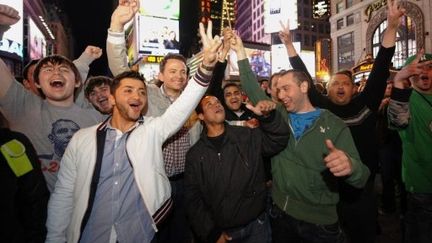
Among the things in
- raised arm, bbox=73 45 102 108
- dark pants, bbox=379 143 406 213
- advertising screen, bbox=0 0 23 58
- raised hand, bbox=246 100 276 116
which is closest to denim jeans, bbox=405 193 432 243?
raised hand, bbox=246 100 276 116

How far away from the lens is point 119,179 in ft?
9.25

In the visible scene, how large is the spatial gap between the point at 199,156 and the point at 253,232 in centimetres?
104

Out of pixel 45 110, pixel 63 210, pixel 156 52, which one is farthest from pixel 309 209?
pixel 156 52

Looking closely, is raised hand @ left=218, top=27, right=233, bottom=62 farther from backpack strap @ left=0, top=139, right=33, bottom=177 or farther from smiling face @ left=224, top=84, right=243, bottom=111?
backpack strap @ left=0, top=139, right=33, bottom=177

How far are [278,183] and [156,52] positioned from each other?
2228cm

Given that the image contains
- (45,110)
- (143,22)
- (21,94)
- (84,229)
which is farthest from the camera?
(143,22)

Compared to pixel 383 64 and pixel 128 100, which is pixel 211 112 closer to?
pixel 128 100

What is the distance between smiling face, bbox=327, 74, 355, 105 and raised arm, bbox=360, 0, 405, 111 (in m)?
0.35

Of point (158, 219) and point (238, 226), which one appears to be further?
point (238, 226)

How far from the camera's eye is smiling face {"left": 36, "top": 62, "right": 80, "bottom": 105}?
340 cm

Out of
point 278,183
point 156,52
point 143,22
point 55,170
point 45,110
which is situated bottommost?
point 278,183

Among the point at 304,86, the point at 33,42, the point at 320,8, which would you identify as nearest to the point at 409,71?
the point at 304,86

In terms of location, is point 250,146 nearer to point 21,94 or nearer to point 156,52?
point 21,94

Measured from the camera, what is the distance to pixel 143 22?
23656 mm
